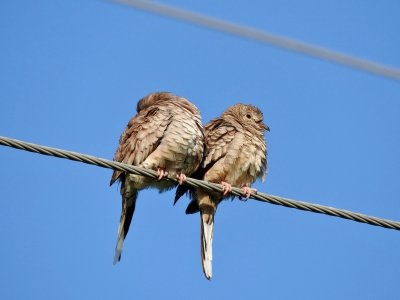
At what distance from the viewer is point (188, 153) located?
705cm

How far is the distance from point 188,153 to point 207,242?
3.68ft

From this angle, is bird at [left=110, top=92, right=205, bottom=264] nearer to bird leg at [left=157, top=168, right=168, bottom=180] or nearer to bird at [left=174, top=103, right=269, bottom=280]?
bird leg at [left=157, top=168, right=168, bottom=180]

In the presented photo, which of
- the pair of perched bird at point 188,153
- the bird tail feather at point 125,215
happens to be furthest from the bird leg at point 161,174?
the bird tail feather at point 125,215

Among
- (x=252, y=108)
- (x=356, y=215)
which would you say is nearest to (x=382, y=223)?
(x=356, y=215)

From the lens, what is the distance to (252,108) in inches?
328

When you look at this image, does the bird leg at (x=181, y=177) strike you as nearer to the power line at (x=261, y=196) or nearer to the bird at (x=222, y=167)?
the bird at (x=222, y=167)

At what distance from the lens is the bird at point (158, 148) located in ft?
23.0

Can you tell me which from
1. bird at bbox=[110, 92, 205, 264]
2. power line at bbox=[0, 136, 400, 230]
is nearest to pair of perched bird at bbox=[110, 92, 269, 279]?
bird at bbox=[110, 92, 205, 264]

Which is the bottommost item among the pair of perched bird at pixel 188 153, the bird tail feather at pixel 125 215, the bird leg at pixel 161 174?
the bird tail feather at pixel 125 215

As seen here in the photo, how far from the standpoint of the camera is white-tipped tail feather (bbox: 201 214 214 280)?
23.8 feet

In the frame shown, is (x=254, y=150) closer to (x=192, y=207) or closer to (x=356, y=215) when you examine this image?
(x=192, y=207)

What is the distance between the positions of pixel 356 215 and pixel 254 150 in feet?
8.88

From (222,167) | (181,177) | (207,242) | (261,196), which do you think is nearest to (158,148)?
(181,177)

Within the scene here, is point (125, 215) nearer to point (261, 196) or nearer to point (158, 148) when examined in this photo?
point (158, 148)
